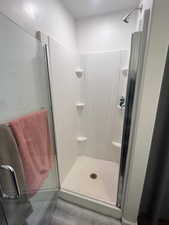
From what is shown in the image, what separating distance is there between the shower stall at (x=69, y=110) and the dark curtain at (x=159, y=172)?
24cm

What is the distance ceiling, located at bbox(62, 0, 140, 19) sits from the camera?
1392mm

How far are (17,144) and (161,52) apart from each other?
3.77 feet

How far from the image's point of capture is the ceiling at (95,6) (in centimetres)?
139

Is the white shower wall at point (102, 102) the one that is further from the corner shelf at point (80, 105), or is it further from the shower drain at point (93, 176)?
the shower drain at point (93, 176)

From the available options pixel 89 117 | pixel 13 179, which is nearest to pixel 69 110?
pixel 89 117

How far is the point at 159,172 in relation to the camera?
42.3 inches

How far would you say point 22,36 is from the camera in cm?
90

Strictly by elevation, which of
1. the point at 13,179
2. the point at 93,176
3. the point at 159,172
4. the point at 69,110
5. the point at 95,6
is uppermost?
the point at 95,6

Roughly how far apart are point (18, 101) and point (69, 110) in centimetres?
81

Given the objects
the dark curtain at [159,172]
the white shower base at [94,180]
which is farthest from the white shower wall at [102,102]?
the dark curtain at [159,172]

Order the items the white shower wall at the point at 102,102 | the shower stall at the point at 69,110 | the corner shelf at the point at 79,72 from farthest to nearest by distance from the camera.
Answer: the corner shelf at the point at 79,72
the white shower wall at the point at 102,102
the shower stall at the point at 69,110

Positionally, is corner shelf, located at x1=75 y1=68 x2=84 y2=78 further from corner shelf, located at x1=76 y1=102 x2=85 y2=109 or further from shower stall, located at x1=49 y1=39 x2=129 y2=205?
corner shelf, located at x1=76 y1=102 x2=85 y2=109

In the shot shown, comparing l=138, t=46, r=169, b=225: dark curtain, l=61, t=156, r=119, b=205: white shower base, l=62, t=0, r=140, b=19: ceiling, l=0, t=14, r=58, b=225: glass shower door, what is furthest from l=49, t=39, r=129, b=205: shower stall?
l=62, t=0, r=140, b=19: ceiling

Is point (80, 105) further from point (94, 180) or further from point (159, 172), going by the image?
point (159, 172)
